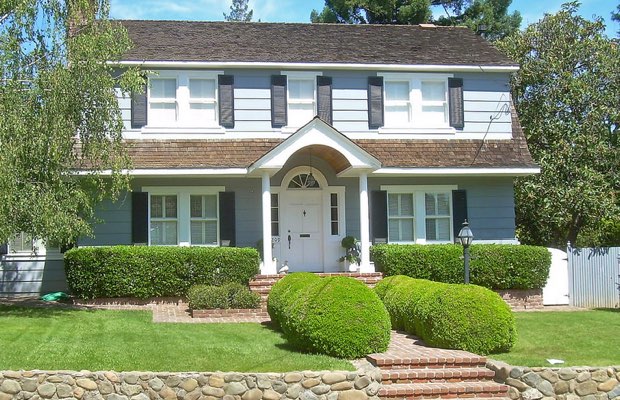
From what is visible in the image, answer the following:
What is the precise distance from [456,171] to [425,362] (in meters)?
9.03

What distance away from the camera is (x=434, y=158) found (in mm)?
19656

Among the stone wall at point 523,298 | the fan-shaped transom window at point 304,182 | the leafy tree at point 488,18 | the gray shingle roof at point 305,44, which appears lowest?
the stone wall at point 523,298

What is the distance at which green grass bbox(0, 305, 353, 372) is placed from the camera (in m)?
10.7

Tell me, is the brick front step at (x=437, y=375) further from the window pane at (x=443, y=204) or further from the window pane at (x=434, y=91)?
the window pane at (x=434, y=91)

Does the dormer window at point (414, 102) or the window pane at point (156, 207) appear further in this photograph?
the dormer window at point (414, 102)

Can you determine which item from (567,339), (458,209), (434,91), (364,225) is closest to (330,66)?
(434,91)

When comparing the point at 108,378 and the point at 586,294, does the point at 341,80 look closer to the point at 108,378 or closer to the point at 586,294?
the point at 586,294

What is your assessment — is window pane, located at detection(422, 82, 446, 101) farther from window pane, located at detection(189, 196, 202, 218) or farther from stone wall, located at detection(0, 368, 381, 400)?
stone wall, located at detection(0, 368, 381, 400)

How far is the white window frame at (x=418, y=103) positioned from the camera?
2047 cm

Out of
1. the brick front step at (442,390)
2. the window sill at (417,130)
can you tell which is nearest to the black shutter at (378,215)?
the window sill at (417,130)

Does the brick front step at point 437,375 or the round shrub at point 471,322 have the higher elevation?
the round shrub at point 471,322

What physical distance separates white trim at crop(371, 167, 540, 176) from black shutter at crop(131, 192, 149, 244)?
5.90 m

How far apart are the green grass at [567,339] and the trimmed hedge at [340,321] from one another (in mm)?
1967

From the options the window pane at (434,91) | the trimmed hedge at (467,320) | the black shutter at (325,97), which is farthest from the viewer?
the window pane at (434,91)
